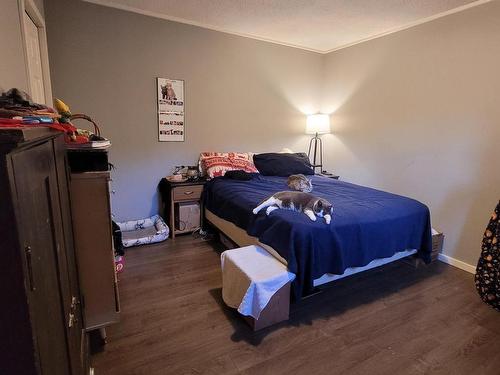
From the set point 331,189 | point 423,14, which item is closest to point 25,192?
point 331,189

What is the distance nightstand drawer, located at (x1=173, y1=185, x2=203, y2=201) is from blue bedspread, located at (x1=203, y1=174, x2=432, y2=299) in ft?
1.57

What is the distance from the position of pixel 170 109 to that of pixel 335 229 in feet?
7.77

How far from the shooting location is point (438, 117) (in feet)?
9.31

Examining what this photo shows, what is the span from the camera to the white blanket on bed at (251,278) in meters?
1.66

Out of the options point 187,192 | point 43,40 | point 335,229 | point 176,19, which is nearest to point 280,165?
point 187,192

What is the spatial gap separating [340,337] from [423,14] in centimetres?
313

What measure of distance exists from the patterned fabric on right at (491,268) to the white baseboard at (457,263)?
1.64ft

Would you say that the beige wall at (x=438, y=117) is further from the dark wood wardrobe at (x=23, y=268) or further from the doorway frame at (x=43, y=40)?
the doorway frame at (x=43, y=40)

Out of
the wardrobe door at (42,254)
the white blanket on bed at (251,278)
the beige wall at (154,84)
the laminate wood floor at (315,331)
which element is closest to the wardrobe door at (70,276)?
the wardrobe door at (42,254)

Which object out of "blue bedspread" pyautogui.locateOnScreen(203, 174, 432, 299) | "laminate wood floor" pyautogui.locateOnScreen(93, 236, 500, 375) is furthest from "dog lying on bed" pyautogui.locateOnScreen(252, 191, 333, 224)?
"laminate wood floor" pyautogui.locateOnScreen(93, 236, 500, 375)

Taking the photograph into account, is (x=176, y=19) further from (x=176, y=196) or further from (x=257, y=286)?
(x=257, y=286)

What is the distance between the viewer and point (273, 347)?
163cm

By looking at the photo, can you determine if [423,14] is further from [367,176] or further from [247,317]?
[247,317]

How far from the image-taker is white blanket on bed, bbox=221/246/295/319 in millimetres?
1661
